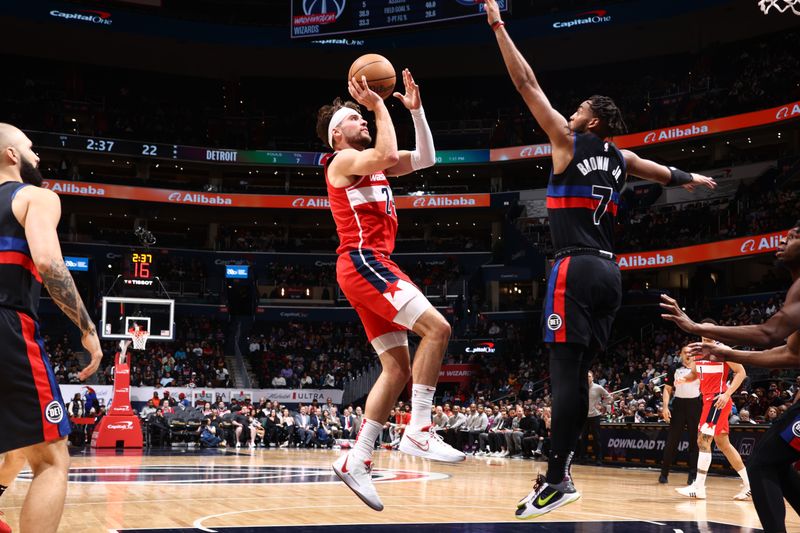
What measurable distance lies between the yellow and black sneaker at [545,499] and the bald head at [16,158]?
3366 millimetres

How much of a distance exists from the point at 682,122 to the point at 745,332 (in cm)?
3205

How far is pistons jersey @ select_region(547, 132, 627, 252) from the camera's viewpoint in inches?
200

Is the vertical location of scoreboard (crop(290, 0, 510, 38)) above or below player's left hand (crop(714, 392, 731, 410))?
above

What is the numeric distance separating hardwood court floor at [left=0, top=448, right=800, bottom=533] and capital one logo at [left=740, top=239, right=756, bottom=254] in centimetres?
1490

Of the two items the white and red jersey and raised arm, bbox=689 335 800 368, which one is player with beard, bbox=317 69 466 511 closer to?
raised arm, bbox=689 335 800 368

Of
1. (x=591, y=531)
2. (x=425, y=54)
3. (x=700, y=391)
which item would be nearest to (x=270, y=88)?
(x=425, y=54)

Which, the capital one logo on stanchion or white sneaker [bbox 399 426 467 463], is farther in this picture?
the capital one logo on stanchion

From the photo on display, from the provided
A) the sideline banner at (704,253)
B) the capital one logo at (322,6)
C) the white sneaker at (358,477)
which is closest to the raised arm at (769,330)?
the white sneaker at (358,477)

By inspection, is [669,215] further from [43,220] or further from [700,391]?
[43,220]

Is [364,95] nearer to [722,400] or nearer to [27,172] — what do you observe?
[27,172]

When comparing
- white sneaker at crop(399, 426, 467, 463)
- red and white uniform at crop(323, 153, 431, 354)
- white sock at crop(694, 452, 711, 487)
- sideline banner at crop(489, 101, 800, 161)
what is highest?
sideline banner at crop(489, 101, 800, 161)

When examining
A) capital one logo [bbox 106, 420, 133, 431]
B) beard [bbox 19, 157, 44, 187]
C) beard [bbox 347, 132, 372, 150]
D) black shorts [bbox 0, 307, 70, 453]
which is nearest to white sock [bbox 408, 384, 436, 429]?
beard [bbox 347, 132, 372, 150]

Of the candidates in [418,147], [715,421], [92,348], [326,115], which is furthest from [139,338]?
[92,348]

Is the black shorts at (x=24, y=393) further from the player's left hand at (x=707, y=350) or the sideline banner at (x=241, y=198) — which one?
the sideline banner at (x=241, y=198)
